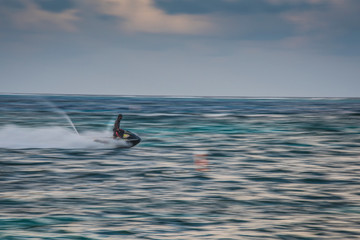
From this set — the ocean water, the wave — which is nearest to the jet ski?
the ocean water

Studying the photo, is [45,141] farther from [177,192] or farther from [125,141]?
[177,192]

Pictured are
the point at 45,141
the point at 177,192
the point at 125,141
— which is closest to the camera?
the point at 177,192

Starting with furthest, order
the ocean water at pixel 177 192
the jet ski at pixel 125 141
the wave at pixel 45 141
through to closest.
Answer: the wave at pixel 45 141 → the jet ski at pixel 125 141 → the ocean water at pixel 177 192

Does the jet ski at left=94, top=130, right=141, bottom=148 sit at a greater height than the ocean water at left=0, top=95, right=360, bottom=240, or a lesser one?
greater

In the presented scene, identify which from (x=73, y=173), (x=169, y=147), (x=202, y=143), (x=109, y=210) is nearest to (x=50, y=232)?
(x=109, y=210)

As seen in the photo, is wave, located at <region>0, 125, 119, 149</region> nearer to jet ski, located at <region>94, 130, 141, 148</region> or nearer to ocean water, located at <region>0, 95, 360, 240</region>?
ocean water, located at <region>0, 95, 360, 240</region>

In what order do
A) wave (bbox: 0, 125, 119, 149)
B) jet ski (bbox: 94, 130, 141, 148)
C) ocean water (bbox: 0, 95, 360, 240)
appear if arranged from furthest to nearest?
wave (bbox: 0, 125, 119, 149) < jet ski (bbox: 94, 130, 141, 148) < ocean water (bbox: 0, 95, 360, 240)

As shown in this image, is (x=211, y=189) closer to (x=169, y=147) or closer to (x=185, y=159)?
(x=185, y=159)

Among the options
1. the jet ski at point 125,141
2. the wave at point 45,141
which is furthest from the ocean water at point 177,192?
the jet ski at point 125,141

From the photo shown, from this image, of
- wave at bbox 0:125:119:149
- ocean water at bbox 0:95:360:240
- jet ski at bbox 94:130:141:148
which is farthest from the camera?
wave at bbox 0:125:119:149

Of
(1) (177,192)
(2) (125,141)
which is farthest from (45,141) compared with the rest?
(1) (177,192)

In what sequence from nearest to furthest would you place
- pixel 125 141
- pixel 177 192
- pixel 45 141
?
pixel 177 192 < pixel 125 141 < pixel 45 141

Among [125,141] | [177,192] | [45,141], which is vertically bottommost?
[45,141]

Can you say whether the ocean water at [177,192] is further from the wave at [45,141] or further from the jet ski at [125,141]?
the jet ski at [125,141]
